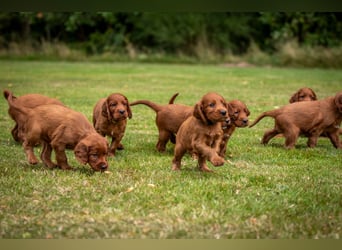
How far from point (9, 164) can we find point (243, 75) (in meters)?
15.7

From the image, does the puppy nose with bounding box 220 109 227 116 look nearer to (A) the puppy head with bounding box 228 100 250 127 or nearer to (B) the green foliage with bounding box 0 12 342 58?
(A) the puppy head with bounding box 228 100 250 127

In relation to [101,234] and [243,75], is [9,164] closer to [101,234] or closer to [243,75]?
[101,234]

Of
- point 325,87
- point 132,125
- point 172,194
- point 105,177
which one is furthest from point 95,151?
point 325,87

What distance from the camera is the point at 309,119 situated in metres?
8.47

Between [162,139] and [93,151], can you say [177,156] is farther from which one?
[162,139]

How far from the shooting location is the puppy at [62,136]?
6.31 metres

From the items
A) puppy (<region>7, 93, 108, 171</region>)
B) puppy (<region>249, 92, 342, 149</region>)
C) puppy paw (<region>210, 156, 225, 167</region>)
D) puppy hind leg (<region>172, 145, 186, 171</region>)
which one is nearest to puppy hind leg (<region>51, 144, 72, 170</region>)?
puppy (<region>7, 93, 108, 171</region>)

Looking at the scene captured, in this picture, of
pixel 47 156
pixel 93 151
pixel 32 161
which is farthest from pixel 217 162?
pixel 32 161

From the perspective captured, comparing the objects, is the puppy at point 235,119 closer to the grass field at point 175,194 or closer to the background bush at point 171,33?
the grass field at point 175,194

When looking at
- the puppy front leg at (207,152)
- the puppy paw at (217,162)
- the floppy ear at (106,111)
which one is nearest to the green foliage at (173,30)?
the floppy ear at (106,111)

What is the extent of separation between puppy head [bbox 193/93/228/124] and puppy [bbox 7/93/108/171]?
1041 millimetres

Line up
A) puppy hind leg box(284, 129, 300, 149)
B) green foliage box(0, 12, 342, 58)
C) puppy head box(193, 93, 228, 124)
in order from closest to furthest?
puppy head box(193, 93, 228, 124) → puppy hind leg box(284, 129, 300, 149) → green foliage box(0, 12, 342, 58)

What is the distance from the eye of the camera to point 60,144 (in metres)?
6.52

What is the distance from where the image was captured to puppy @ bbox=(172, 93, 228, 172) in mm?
6270
